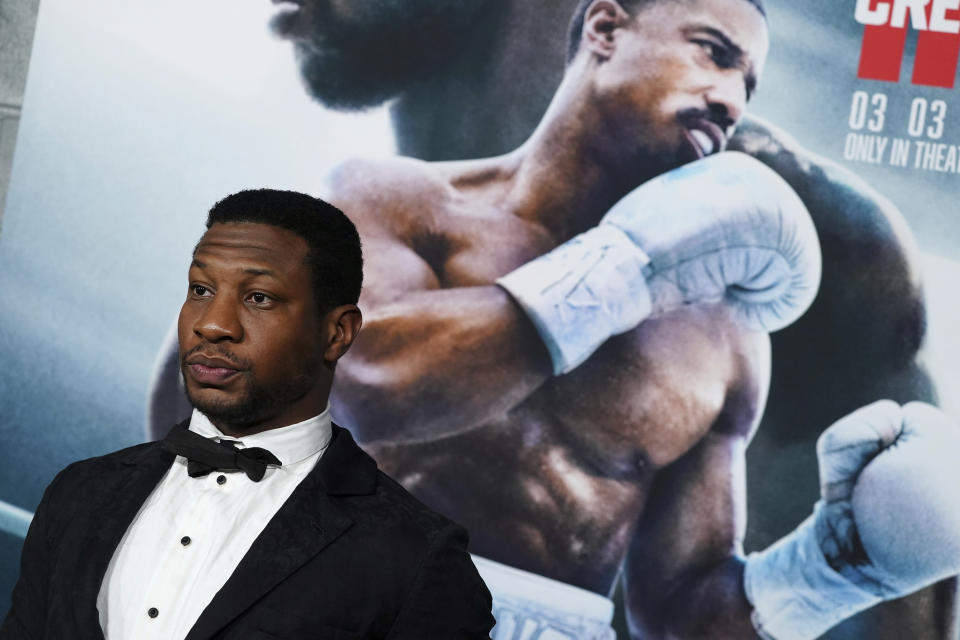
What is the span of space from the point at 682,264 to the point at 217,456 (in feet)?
6.04

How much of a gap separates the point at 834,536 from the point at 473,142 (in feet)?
4.57

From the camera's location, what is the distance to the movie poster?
116 inches

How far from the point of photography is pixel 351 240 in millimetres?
1526

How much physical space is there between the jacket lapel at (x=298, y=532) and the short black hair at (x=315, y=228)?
19cm

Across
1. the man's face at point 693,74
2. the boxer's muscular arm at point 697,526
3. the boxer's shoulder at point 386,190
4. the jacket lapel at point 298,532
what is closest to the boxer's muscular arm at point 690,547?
the boxer's muscular arm at point 697,526

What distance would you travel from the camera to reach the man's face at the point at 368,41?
10.4 ft

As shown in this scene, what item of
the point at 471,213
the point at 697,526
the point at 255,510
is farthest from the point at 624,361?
the point at 255,510

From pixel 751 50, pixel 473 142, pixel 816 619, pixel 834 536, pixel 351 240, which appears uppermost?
pixel 751 50

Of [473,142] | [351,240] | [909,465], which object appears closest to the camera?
[351,240]

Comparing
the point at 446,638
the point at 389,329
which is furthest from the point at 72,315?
the point at 446,638

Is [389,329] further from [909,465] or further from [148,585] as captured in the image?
[148,585]

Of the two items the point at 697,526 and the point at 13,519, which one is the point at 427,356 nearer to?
the point at 697,526

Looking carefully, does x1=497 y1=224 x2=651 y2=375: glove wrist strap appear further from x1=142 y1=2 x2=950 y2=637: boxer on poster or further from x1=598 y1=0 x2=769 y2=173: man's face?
x1=142 y1=2 x2=950 y2=637: boxer on poster

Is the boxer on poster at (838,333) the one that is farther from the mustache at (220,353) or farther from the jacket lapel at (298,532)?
the mustache at (220,353)
